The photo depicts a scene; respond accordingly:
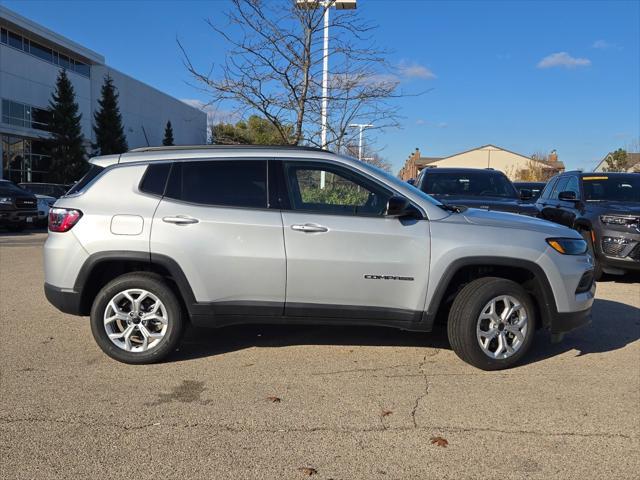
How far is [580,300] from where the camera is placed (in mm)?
4711

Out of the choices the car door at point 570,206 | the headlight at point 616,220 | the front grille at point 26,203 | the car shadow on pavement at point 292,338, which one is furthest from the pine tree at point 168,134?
the car shadow on pavement at point 292,338

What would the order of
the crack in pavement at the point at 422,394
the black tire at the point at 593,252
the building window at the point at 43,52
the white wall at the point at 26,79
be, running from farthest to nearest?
the building window at the point at 43,52, the white wall at the point at 26,79, the black tire at the point at 593,252, the crack in pavement at the point at 422,394

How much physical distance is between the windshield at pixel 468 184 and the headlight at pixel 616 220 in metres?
1.53

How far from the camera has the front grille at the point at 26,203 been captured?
57.0 ft

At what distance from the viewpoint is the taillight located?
463 centimetres

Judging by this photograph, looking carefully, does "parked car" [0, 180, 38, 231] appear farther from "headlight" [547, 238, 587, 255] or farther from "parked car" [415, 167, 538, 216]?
"headlight" [547, 238, 587, 255]

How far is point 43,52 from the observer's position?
3888cm

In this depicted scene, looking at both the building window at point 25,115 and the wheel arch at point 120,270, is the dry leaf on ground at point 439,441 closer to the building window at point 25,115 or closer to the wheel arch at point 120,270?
the wheel arch at point 120,270

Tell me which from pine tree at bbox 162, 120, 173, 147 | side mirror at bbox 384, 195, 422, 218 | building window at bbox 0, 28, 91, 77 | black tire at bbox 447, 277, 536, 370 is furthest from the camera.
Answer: pine tree at bbox 162, 120, 173, 147

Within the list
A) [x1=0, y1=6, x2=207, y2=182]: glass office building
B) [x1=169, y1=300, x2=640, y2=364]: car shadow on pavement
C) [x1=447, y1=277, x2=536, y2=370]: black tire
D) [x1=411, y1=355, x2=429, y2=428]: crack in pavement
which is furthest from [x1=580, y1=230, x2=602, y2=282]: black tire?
[x1=0, y1=6, x2=207, y2=182]: glass office building

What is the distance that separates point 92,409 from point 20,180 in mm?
37674

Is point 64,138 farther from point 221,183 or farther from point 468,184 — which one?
point 221,183

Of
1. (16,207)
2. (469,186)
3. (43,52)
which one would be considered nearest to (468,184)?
(469,186)

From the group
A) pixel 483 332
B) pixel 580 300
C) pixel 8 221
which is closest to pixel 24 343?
pixel 483 332
